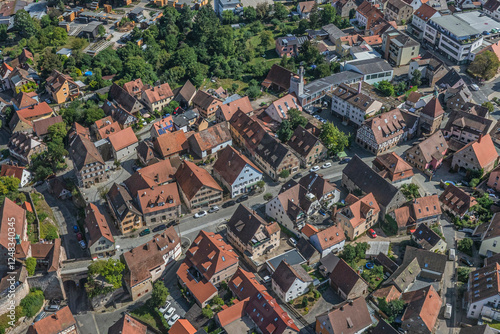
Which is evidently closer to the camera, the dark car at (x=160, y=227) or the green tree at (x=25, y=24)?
the dark car at (x=160, y=227)

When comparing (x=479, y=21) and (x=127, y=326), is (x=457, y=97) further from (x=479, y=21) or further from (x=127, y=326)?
(x=127, y=326)

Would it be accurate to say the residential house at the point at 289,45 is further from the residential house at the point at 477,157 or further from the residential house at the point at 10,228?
the residential house at the point at 10,228

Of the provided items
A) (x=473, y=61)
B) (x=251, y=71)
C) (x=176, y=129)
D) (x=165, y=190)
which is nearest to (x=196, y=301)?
(x=165, y=190)

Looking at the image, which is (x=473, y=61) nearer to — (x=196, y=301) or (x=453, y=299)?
(x=453, y=299)

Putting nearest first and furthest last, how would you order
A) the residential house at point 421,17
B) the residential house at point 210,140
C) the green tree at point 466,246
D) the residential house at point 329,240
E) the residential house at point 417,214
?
the residential house at point 329,240 → the green tree at point 466,246 → the residential house at point 417,214 → the residential house at point 210,140 → the residential house at point 421,17

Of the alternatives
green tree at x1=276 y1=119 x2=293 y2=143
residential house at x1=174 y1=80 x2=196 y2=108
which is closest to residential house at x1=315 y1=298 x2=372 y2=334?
green tree at x1=276 y1=119 x2=293 y2=143

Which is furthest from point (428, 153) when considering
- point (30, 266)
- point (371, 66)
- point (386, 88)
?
point (30, 266)

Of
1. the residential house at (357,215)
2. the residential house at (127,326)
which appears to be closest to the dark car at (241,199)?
the residential house at (357,215)
